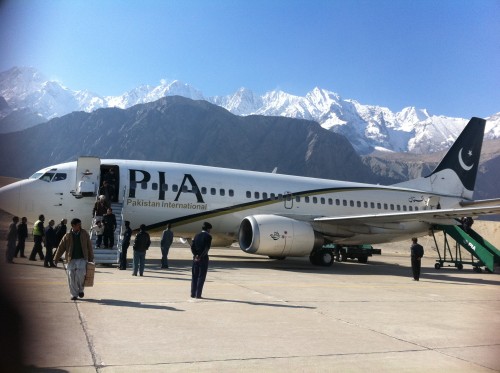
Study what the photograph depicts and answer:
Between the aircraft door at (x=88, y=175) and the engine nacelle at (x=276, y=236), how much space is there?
19.0 ft

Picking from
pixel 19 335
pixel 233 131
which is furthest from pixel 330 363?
pixel 233 131

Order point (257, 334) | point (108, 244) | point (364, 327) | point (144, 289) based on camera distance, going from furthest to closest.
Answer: point (108, 244) < point (144, 289) < point (364, 327) < point (257, 334)

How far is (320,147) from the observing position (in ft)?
556

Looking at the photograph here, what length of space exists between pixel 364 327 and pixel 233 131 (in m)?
162

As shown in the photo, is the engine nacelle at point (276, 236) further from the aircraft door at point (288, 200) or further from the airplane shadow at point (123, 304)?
the airplane shadow at point (123, 304)

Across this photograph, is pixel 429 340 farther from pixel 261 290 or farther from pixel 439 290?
pixel 439 290

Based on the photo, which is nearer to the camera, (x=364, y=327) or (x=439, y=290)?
(x=364, y=327)

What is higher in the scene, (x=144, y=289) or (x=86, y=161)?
(x=86, y=161)

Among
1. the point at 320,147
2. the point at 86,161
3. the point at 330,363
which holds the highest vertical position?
the point at 320,147

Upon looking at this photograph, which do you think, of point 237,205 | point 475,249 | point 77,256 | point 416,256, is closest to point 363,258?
point 475,249

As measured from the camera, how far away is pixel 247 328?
23.9 feet

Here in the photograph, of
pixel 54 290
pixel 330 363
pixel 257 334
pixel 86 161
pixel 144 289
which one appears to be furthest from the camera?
pixel 86 161

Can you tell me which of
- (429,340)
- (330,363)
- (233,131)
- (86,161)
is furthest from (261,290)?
(233,131)

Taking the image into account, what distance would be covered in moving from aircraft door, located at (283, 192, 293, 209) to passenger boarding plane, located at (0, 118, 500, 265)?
0.14 feet
